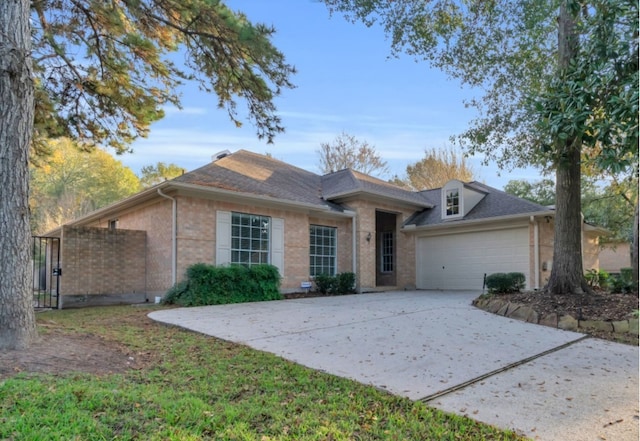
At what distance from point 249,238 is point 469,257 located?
8.06 metres

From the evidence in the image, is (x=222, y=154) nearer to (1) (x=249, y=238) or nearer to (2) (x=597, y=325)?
(1) (x=249, y=238)

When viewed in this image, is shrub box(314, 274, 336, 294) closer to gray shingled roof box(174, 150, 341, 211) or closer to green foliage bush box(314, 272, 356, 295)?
green foliage bush box(314, 272, 356, 295)

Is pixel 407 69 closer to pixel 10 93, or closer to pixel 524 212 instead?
pixel 524 212

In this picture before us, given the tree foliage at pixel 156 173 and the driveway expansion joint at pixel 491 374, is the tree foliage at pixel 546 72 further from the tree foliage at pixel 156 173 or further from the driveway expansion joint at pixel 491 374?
the tree foliage at pixel 156 173

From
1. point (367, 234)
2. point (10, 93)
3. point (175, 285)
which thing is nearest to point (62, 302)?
point (175, 285)

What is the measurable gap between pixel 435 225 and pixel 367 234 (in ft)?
8.70

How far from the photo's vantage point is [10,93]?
5051 mm

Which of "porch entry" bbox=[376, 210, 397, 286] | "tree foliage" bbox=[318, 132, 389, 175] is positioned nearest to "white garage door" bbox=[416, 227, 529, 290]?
"porch entry" bbox=[376, 210, 397, 286]

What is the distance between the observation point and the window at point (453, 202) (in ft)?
50.3

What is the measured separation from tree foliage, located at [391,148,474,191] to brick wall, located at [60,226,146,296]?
21178 mm

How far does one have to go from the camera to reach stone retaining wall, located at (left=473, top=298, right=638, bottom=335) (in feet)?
23.0

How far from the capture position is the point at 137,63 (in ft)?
30.6

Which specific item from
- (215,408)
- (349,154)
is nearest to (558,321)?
(215,408)

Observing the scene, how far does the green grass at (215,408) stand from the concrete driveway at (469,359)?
1.39ft
